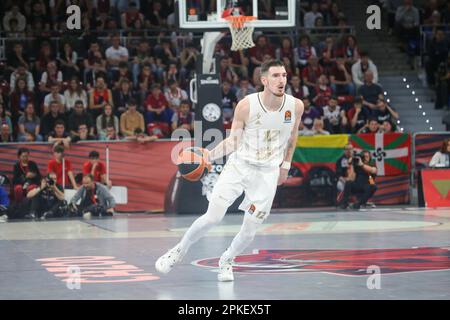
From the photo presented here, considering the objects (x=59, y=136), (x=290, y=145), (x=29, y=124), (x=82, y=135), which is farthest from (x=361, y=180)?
(x=290, y=145)

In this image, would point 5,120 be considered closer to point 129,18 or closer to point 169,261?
point 129,18

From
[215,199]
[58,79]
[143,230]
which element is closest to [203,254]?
[215,199]

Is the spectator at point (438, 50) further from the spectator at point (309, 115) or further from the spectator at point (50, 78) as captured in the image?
the spectator at point (50, 78)

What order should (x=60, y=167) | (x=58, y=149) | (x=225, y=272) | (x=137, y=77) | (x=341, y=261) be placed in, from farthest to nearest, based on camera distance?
(x=137, y=77)
(x=60, y=167)
(x=58, y=149)
(x=341, y=261)
(x=225, y=272)

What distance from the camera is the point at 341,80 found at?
83.4 ft

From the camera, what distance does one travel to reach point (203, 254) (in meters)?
13.0

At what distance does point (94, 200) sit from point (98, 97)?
12.2 feet

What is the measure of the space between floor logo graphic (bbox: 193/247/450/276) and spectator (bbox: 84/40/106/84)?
11.9 metres

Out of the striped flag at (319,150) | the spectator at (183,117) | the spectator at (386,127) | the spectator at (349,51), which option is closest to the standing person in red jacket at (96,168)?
the spectator at (183,117)

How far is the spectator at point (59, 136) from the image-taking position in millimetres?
20656

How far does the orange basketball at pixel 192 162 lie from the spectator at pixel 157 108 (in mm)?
12101

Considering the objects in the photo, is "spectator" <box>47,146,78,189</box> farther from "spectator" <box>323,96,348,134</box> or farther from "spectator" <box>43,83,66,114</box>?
"spectator" <box>323,96,348,134</box>
